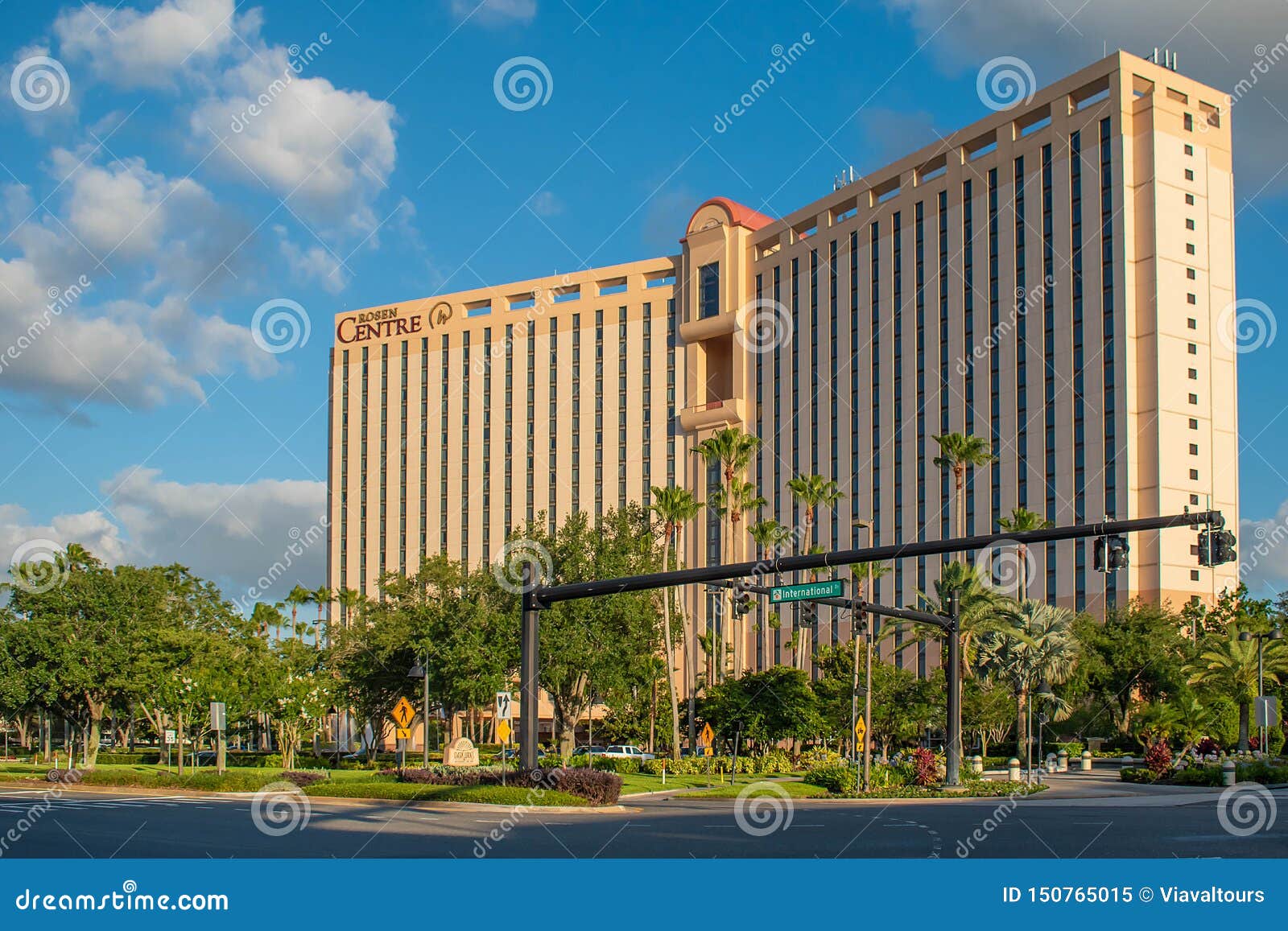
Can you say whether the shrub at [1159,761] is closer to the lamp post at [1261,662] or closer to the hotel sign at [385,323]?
the lamp post at [1261,662]

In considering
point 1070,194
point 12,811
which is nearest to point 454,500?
point 1070,194

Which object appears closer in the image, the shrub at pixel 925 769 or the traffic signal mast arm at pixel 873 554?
the traffic signal mast arm at pixel 873 554

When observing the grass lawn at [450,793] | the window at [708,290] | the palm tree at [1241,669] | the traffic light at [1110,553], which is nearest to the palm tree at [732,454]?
the palm tree at [1241,669]

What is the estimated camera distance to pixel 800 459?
109 m

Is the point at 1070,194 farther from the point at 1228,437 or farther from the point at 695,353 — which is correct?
the point at 695,353

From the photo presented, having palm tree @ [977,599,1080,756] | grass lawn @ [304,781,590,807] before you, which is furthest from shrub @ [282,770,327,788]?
palm tree @ [977,599,1080,756]

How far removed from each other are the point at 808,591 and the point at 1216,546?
29.2ft

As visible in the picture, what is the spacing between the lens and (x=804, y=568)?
26.5m

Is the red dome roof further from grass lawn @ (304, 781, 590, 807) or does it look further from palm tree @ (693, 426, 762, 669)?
grass lawn @ (304, 781, 590, 807)

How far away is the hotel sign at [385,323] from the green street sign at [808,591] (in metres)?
109

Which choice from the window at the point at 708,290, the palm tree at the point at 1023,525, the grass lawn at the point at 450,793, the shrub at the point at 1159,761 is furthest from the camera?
the window at the point at 708,290

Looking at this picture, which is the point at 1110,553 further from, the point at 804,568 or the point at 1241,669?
the point at 1241,669

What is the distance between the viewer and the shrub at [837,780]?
42719 millimetres

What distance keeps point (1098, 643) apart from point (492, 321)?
75.0 meters
